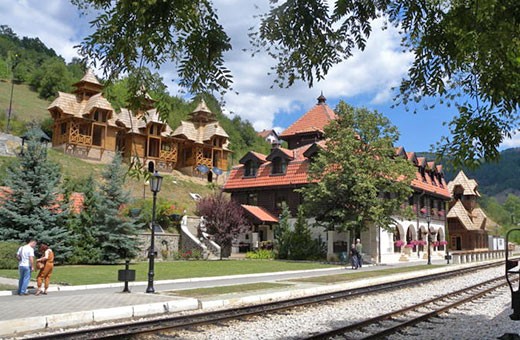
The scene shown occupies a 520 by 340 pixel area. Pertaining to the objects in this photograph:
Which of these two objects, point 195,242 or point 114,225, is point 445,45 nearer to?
point 114,225

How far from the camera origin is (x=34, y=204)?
25.0m

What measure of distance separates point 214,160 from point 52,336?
6009 centimetres

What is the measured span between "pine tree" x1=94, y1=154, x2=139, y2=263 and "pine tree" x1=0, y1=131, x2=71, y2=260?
1.99 metres

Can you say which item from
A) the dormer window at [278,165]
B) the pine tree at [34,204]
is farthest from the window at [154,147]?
the pine tree at [34,204]

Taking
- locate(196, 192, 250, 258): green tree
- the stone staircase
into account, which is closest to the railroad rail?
locate(196, 192, 250, 258): green tree

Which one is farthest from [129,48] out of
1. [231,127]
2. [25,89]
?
[231,127]

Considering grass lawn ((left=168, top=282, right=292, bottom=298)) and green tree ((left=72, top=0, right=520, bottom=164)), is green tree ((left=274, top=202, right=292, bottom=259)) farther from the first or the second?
green tree ((left=72, top=0, right=520, bottom=164))

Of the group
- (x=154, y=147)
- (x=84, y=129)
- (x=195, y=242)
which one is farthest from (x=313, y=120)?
(x=84, y=129)

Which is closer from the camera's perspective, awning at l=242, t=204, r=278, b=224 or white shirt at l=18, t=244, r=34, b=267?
white shirt at l=18, t=244, r=34, b=267

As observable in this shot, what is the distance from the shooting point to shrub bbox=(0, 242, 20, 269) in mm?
22056

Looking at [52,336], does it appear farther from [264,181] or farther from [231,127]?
[231,127]

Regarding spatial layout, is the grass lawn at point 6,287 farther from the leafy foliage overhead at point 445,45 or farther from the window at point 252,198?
the window at point 252,198

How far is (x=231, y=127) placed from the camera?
128375 mm

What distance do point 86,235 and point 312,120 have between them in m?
27.3
